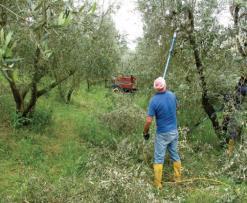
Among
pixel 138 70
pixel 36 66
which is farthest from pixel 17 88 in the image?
pixel 138 70

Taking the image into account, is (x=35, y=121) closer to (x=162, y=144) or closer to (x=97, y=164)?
(x=97, y=164)

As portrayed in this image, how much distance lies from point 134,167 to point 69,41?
387cm

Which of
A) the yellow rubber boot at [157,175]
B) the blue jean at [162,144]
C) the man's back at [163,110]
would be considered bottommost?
the yellow rubber boot at [157,175]

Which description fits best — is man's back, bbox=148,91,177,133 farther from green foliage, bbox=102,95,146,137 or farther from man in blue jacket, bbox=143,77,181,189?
green foliage, bbox=102,95,146,137

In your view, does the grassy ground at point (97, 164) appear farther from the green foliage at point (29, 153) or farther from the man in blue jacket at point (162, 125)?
the man in blue jacket at point (162, 125)

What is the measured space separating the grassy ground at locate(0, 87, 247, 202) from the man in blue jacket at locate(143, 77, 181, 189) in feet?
0.94

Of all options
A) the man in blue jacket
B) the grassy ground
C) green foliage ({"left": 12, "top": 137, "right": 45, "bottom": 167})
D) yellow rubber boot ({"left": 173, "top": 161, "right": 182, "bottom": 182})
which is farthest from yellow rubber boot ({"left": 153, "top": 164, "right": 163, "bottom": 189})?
green foliage ({"left": 12, "top": 137, "right": 45, "bottom": 167})

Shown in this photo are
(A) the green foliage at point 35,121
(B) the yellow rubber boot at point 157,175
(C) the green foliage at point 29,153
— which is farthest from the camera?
(A) the green foliage at point 35,121

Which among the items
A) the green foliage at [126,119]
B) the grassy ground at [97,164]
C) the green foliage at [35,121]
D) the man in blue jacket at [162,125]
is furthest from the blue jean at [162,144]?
the green foliage at [35,121]

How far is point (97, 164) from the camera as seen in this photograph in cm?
885

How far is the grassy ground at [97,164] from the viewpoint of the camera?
6539 mm

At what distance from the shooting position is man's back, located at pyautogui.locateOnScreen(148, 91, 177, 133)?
8.42m

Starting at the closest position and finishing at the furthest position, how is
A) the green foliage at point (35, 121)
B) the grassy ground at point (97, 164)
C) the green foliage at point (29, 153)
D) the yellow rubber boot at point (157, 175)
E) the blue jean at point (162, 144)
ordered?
the grassy ground at point (97, 164) → the yellow rubber boot at point (157, 175) → the blue jean at point (162, 144) → the green foliage at point (29, 153) → the green foliage at point (35, 121)

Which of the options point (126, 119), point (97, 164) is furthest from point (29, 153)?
point (126, 119)
